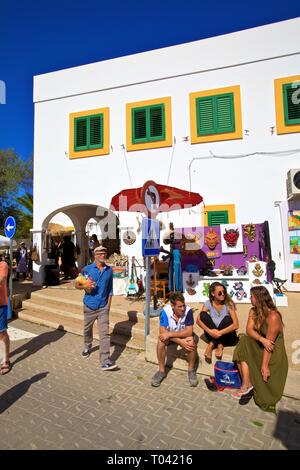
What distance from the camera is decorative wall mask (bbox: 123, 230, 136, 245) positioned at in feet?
30.9

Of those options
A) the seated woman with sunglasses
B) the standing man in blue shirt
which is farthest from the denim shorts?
the seated woman with sunglasses

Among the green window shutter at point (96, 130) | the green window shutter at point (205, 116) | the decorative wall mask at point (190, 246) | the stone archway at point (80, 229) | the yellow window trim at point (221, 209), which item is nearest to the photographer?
the decorative wall mask at point (190, 246)

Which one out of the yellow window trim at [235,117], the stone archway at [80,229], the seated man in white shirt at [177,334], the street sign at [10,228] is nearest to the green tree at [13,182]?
the stone archway at [80,229]

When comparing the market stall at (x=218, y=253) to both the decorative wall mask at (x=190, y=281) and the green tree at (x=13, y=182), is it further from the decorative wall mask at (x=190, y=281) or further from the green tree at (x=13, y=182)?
the green tree at (x=13, y=182)

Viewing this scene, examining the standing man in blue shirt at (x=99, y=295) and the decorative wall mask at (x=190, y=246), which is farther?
the decorative wall mask at (x=190, y=246)

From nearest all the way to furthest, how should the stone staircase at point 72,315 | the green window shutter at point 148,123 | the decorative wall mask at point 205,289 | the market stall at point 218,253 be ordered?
the stone staircase at point 72,315 < the decorative wall mask at point 205,289 < the market stall at point 218,253 < the green window shutter at point 148,123

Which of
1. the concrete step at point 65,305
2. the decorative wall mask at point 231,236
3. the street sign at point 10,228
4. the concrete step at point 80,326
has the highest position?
the street sign at point 10,228

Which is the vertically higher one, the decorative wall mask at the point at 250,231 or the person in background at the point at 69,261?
the decorative wall mask at the point at 250,231

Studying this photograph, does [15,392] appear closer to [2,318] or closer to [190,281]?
[2,318]

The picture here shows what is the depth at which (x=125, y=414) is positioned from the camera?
335 cm

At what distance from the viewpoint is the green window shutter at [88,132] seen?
10.0 metres

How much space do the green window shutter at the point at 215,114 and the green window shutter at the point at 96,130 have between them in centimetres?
332

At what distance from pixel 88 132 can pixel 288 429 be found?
9.70 metres

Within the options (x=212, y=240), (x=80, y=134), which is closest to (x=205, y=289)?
(x=212, y=240)
